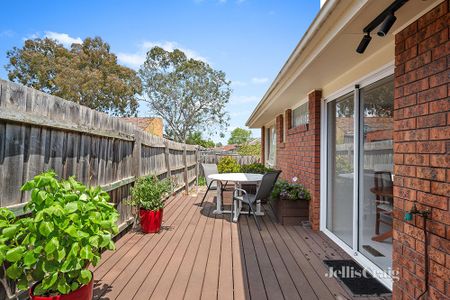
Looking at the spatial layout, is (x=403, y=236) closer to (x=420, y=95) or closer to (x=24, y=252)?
(x=420, y=95)

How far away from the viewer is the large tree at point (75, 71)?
20062 millimetres

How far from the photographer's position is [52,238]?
1504mm

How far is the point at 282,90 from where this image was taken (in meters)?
4.35

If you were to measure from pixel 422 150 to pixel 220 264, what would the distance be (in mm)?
2118

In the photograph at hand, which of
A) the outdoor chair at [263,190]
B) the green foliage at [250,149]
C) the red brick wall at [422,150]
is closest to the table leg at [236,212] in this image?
the outdoor chair at [263,190]

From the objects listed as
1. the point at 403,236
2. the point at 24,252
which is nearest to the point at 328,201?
the point at 403,236

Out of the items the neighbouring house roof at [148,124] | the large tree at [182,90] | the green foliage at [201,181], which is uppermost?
the large tree at [182,90]

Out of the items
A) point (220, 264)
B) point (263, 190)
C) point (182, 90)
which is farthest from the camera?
point (182, 90)

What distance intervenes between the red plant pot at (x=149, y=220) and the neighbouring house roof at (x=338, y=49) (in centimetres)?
253

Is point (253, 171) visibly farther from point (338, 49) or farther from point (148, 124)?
point (148, 124)

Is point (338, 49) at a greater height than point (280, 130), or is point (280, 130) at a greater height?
point (338, 49)

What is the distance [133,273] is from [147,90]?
23805 mm

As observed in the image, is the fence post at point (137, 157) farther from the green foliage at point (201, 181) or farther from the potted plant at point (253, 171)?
the green foliage at point (201, 181)

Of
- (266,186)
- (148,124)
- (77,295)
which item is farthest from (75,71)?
(77,295)
